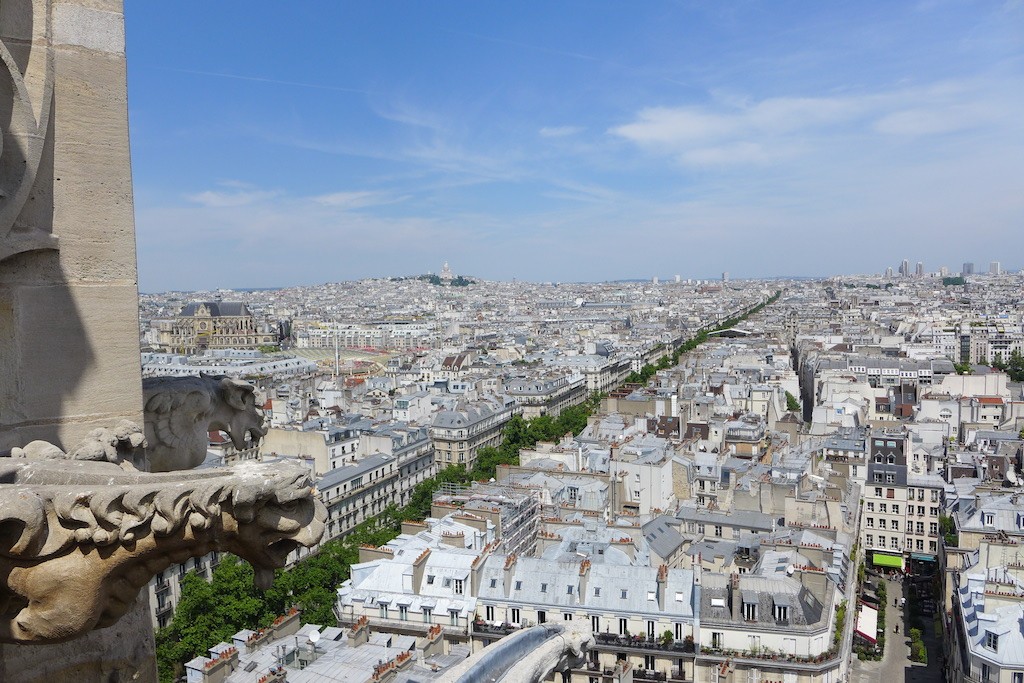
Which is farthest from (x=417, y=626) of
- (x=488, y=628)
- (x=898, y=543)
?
(x=898, y=543)

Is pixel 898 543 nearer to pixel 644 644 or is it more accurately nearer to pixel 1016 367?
pixel 644 644

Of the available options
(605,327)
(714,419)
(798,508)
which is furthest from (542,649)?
(605,327)

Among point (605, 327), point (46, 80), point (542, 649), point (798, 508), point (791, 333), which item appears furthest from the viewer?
point (605, 327)

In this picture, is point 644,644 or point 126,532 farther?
point 644,644

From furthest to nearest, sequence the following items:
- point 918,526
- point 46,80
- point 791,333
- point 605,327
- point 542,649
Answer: point 605,327 → point 791,333 → point 918,526 → point 542,649 → point 46,80

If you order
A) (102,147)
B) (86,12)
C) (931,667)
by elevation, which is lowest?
(931,667)

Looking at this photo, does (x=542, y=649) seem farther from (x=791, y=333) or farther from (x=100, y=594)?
(x=791, y=333)

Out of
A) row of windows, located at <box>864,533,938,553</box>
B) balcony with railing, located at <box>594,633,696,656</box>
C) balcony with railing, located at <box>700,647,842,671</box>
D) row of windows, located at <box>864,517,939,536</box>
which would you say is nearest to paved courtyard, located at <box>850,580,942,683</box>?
row of windows, located at <box>864,533,938,553</box>

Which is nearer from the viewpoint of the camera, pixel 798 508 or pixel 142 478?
pixel 142 478
